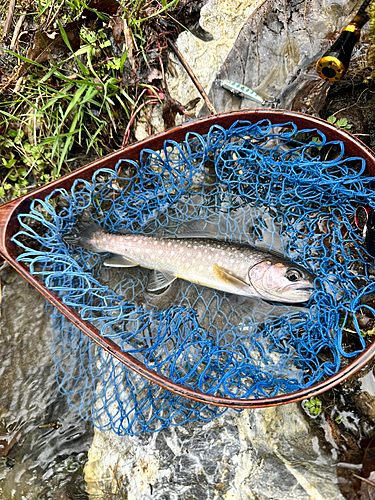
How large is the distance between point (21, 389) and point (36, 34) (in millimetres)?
3243

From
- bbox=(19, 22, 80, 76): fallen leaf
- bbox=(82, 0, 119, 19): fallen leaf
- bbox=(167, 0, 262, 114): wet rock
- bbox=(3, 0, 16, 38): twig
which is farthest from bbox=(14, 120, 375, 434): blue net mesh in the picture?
bbox=(3, 0, 16, 38): twig

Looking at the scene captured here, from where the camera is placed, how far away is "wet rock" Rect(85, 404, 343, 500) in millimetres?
2408

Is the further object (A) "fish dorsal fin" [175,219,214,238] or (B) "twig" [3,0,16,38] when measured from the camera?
(B) "twig" [3,0,16,38]

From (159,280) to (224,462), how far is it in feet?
4.85

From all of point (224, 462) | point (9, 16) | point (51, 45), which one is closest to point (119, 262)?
point (224, 462)

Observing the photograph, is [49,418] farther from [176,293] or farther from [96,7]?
[96,7]

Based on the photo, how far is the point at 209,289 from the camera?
298 centimetres

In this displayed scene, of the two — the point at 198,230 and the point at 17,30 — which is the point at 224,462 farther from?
the point at 17,30

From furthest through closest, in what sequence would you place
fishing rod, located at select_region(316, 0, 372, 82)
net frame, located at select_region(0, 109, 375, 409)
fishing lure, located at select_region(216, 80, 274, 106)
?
fishing lure, located at select_region(216, 80, 274, 106), fishing rod, located at select_region(316, 0, 372, 82), net frame, located at select_region(0, 109, 375, 409)

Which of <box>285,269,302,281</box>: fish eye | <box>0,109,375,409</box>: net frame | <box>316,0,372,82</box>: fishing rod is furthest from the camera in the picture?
<box>285,269,302,281</box>: fish eye

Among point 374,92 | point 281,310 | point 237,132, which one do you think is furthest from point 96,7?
point 281,310

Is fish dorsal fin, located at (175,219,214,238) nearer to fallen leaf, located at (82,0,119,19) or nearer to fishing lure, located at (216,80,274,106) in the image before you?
fishing lure, located at (216,80,274,106)

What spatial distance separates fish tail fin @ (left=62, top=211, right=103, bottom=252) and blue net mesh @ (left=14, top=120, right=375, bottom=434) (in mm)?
78

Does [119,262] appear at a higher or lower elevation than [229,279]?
lower
